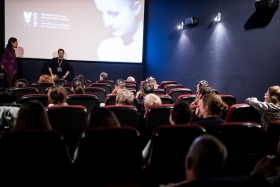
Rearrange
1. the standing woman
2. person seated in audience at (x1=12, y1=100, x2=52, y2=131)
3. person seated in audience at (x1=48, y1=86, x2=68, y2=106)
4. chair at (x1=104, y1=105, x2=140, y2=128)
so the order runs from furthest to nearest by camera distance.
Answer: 1. the standing woman
2. person seated in audience at (x1=48, y1=86, x2=68, y2=106)
3. chair at (x1=104, y1=105, x2=140, y2=128)
4. person seated in audience at (x1=12, y1=100, x2=52, y2=131)

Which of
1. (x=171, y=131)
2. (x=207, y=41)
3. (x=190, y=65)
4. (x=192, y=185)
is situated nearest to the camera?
(x=192, y=185)

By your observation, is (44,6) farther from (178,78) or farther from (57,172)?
(57,172)

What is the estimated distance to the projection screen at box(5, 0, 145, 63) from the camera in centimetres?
983

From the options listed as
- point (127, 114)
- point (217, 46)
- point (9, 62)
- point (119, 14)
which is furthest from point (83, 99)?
point (119, 14)

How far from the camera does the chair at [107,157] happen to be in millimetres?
2143

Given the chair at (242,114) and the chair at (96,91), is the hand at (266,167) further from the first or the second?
the chair at (96,91)

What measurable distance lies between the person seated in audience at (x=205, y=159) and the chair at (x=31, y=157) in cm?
109

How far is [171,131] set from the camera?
228cm

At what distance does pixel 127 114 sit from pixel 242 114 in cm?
141

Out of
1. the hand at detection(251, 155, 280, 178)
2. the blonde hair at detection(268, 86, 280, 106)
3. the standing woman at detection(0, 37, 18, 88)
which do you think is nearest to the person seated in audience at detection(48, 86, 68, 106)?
the blonde hair at detection(268, 86, 280, 106)

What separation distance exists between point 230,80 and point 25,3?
6.94 meters

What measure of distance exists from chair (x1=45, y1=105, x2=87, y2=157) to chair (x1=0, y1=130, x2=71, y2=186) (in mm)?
1098

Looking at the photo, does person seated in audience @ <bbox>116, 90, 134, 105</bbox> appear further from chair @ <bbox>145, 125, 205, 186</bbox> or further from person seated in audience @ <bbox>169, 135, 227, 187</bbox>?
person seated in audience @ <bbox>169, 135, 227, 187</bbox>

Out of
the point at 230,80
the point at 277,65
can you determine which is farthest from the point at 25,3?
the point at 277,65
